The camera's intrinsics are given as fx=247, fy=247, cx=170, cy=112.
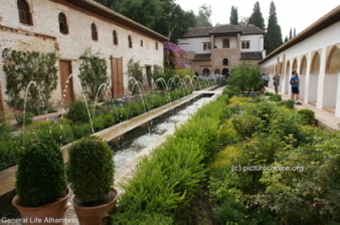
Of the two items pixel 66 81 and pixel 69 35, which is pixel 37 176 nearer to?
pixel 66 81

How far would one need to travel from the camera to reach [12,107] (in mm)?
8742

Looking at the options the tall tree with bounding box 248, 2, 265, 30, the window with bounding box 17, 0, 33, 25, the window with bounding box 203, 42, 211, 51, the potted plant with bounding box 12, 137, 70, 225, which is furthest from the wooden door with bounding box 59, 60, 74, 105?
the tall tree with bounding box 248, 2, 265, 30

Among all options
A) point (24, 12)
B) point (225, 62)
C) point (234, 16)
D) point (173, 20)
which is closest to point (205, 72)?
point (225, 62)

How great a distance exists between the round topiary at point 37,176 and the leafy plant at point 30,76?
745 cm

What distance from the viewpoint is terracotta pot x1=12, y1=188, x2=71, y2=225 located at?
8.03 feet

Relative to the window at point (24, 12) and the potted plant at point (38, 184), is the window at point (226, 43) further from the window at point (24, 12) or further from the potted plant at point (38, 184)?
the potted plant at point (38, 184)

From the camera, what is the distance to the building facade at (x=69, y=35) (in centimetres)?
873

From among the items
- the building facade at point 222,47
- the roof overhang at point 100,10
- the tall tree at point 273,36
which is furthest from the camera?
the tall tree at point 273,36

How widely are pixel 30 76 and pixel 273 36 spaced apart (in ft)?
142

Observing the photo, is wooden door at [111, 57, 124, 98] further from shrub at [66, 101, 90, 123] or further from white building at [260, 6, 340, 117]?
white building at [260, 6, 340, 117]

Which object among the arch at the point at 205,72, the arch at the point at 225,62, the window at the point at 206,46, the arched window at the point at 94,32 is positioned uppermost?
the window at the point at 206,46

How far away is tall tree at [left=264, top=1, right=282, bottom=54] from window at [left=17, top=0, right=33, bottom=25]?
1622 inches

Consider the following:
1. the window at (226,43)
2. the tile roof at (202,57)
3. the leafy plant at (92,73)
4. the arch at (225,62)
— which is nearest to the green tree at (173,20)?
the tile roof at (202,57)

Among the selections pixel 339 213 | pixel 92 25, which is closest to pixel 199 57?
pixel 92 25
